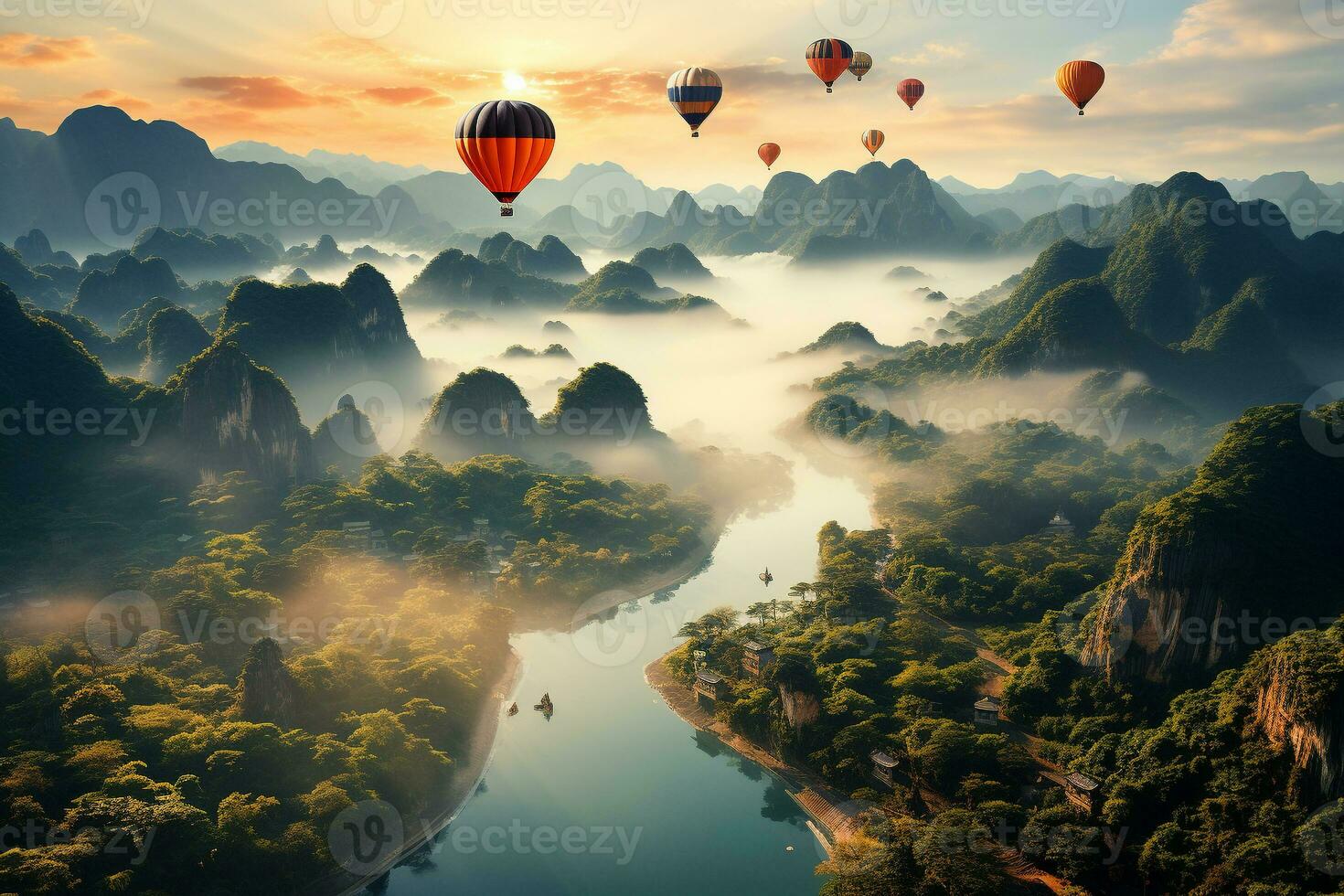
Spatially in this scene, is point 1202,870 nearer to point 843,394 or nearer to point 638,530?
point 638,530

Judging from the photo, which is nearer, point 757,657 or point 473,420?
point 757,657

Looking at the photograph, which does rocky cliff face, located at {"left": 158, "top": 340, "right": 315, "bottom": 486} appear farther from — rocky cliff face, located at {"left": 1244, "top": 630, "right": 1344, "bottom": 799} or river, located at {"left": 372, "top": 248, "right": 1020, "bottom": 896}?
rocky cliff face, located at {"left": 1244, "top": 630, "right": 1344, "bottom": 799}

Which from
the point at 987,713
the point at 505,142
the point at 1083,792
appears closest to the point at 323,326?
the point at 505,142

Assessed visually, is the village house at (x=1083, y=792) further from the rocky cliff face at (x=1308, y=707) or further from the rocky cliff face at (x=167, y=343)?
the rocky cliff face at (x=167, y=343)

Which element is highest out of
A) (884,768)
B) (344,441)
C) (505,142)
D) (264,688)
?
(505,142)

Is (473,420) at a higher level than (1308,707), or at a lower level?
higher

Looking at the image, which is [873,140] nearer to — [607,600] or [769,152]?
[769,152]

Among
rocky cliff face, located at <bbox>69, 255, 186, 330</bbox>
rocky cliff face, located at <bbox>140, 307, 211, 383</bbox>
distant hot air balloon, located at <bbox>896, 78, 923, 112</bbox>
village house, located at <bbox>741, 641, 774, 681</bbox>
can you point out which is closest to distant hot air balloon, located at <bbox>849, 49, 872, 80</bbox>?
distant hot air balloon, located at <bbox>896, 78, 923, 112</bbox>
